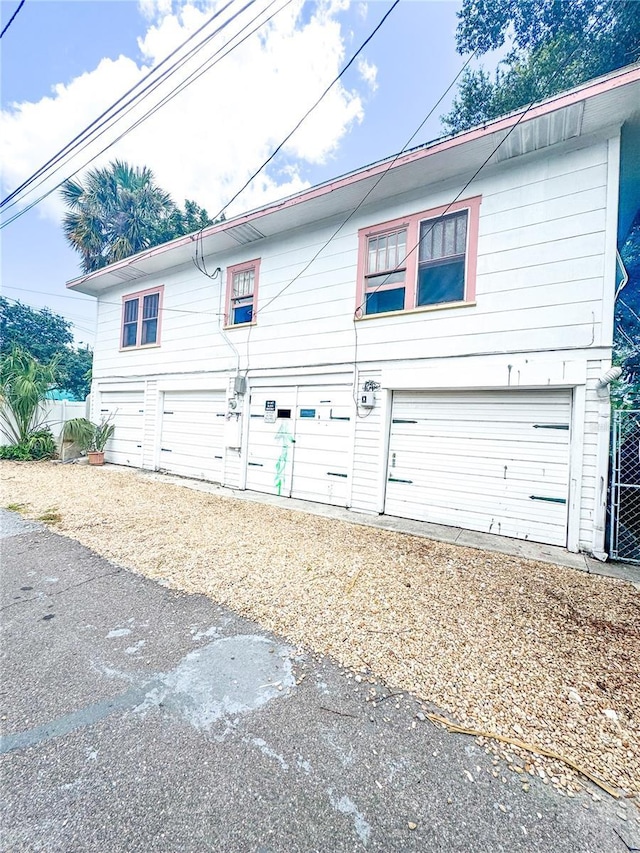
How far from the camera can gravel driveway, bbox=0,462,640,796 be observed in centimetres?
186

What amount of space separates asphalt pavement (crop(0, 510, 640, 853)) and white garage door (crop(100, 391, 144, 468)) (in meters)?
7.89

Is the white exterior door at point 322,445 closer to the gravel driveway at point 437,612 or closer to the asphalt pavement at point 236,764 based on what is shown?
the gravel driveway at point 437,612

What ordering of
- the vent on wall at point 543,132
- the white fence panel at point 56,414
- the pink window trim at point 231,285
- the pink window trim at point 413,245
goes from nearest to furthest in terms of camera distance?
the vent on wall at point 543,132
the pink window trim at point 413,245
the pink window trim at point 231,285
the white fence panel at point 56,414

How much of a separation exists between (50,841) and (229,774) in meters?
0.61

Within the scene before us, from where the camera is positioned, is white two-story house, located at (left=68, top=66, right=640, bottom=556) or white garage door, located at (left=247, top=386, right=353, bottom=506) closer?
white two-story house, located at (left=68, top=66, right=640, bottom=556)

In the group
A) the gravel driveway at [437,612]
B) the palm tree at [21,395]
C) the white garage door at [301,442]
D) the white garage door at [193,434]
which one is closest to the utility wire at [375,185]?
the white garage door at [301,442]

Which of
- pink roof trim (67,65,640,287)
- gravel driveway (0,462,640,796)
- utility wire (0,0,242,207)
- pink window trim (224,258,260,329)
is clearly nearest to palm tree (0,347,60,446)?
utility wire (0,0,242,207)

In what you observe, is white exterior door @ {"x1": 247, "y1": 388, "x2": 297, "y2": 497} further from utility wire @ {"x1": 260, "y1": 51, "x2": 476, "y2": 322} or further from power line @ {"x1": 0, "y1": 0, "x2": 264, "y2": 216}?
power line @ {"x1": 0, "y1": 0, "x2": 264, "y2": 216}

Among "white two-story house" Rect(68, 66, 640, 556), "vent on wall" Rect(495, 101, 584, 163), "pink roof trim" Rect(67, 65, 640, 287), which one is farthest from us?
"white two-story house" Rect(68, 66, 640, 556)

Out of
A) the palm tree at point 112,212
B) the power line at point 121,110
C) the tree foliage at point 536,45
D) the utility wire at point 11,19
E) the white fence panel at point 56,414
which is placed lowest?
the white fence panel at point 56,414

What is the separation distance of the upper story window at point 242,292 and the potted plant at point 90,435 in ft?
17.8

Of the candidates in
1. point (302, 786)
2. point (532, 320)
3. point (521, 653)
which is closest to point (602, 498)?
point (532, 320)

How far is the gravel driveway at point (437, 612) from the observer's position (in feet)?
6.11

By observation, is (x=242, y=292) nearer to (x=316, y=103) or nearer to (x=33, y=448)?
(x=316, y=103)
